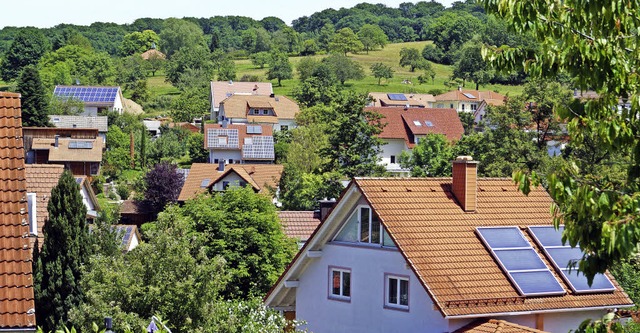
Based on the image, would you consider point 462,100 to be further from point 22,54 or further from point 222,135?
point 22,54

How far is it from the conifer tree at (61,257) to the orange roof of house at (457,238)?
10.4m

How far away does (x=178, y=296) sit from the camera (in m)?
24.2

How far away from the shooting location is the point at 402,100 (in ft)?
443

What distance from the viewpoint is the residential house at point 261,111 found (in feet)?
380

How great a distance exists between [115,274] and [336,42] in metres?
170

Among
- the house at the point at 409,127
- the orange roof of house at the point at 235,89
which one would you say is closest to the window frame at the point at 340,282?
the house at the point at 409,127

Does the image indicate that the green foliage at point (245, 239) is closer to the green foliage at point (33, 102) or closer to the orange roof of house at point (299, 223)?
the orange roof of house at point (299, 223)

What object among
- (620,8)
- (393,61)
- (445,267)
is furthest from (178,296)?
(393,61)

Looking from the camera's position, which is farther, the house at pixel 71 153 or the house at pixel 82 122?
the house at pixel 82 122

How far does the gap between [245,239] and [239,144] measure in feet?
192

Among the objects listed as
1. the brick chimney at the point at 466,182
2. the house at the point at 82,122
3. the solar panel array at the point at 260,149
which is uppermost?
the brick chimney at the point at 466,182

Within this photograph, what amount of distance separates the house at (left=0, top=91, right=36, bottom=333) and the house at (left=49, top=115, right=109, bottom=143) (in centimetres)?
8681

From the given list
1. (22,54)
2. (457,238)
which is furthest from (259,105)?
(457,238)

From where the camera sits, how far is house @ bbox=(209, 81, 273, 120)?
13181cm
